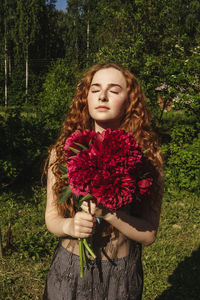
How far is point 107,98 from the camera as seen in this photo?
1573 millimetres

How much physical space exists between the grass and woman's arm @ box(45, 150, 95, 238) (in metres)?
2.36

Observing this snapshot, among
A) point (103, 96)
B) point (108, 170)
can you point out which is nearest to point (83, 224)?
point (108, 170)

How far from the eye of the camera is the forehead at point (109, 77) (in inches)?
64.8

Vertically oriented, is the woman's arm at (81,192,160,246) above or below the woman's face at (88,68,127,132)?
below

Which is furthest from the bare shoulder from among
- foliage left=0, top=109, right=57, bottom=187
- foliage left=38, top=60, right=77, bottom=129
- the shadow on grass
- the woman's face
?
foliage left=38, top=60, right=77, bottom=129

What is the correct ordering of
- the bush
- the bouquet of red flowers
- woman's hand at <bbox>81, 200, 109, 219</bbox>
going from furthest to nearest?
the bush → woman's hand at <bbox>81, 200, 109, 219</bbox> → the bouquet of red flowers

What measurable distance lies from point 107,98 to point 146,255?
3.51 m

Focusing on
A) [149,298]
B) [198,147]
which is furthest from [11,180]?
[198,147]

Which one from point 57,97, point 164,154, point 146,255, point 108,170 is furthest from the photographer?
point 57,97

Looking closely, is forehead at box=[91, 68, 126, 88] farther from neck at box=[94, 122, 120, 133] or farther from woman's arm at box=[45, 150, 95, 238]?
woman's arm at box=[45, 150, 95, 238]

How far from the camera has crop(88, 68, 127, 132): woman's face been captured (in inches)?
61.5

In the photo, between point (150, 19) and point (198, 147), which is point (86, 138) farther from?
point (150, 19)

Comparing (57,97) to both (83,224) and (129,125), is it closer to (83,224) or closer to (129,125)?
(129,125)

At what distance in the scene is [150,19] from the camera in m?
8.49
